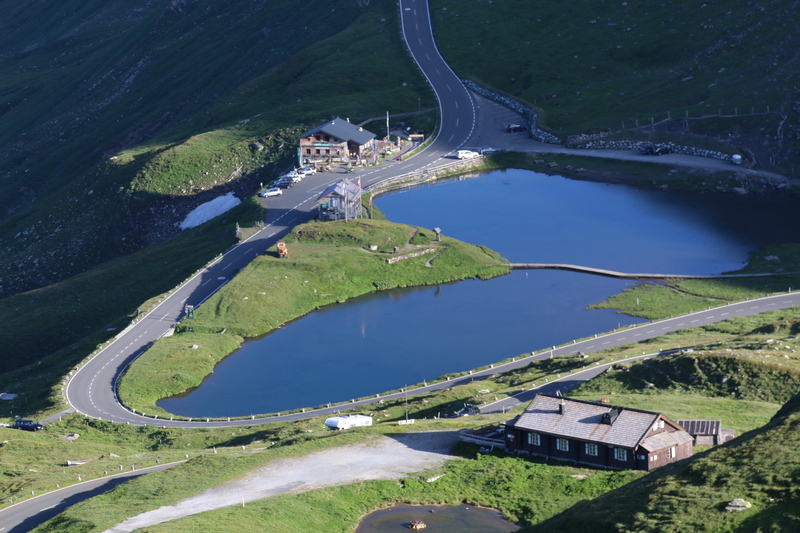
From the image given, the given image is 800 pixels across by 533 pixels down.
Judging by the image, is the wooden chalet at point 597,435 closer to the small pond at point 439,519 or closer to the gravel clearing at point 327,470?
the gravel clearing at point 327,470

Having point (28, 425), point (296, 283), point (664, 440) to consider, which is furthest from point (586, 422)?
point (296, 283)

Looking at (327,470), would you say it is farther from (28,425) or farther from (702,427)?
(28,425)

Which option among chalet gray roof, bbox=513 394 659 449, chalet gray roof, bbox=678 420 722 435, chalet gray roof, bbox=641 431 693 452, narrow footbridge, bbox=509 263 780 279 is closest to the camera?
chalet gray roof, bbox=641 431 693 452

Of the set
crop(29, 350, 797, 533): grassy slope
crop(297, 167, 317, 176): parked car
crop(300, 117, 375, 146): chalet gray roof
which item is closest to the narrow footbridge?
crop(297, 167, 317, 176): parked car

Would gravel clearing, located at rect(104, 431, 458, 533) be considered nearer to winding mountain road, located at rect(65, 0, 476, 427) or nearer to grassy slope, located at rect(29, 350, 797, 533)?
grassy slope, located at rect(29, 350, 797, 533)

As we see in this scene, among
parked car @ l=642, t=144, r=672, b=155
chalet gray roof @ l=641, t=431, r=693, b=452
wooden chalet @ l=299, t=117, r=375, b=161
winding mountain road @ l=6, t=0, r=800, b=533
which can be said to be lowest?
winding mountain road @ l=6, t=0, r=800, b=533
